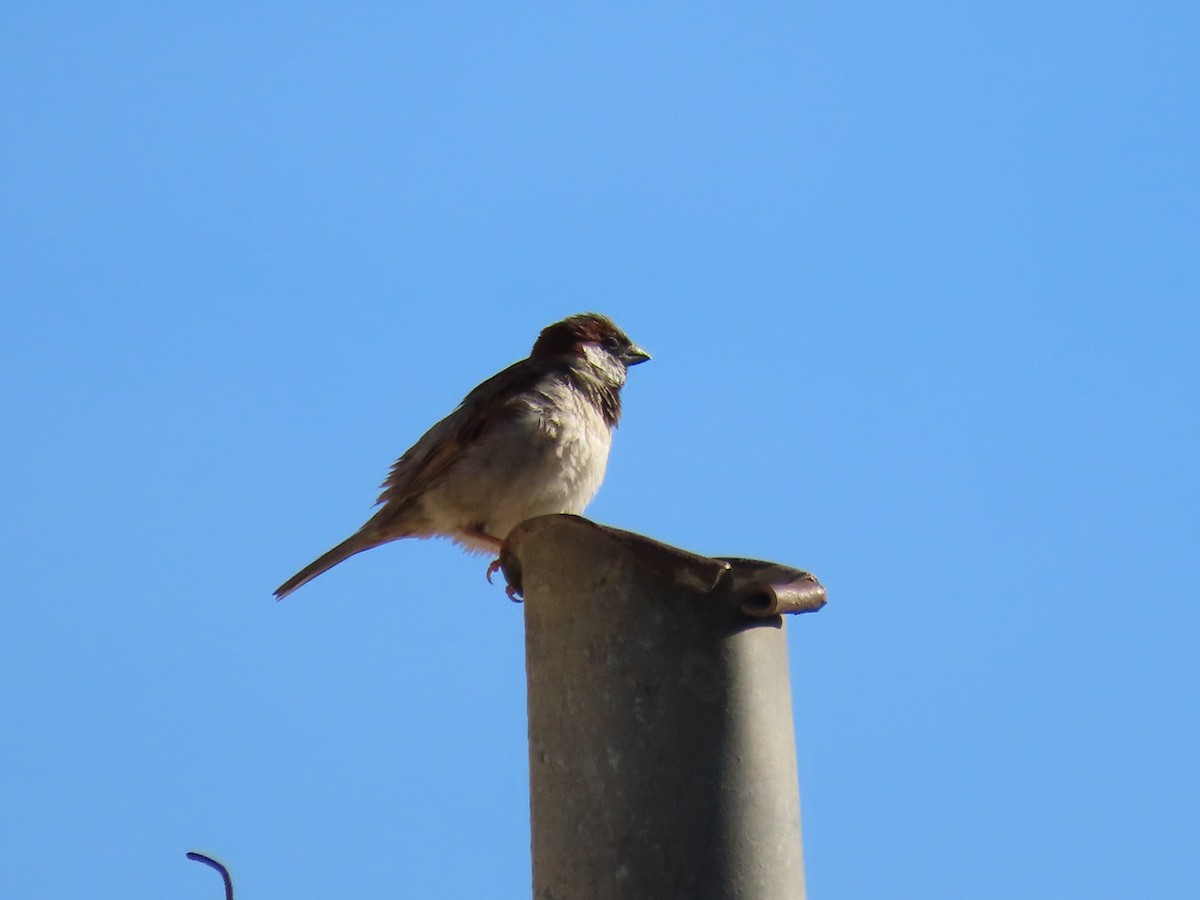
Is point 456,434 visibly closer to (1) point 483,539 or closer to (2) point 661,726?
(1) point 483,539

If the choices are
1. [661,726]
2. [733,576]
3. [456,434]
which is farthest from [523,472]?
[661,726]

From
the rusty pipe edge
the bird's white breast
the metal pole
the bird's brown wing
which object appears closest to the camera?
the metal pole

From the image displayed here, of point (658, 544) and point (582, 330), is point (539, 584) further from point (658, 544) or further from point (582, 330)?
point (582, 330)

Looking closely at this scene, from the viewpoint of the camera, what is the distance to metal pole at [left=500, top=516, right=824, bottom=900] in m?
2.64

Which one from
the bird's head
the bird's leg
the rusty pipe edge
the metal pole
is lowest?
the metal pole

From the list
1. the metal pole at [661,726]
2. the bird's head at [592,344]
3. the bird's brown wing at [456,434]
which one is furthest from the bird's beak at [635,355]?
the metal pole at [661,726]

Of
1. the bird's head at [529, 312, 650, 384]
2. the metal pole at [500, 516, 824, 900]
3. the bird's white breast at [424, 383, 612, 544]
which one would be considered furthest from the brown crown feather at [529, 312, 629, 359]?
the metal pole at [500, 516, 824, 900]

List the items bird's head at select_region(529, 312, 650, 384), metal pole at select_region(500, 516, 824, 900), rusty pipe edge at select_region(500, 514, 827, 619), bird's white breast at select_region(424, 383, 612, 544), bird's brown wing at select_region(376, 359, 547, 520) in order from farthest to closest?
1. bird's head at select_region(529, 312, 650, 384)
2. bird's brown wing at select_region(376, 359, 547, 520)
3. bird's white breast at select_region(424, 383, 612, 544)
4. rusty pipe edge at select_region(500, 514, 827, 619)
5. metal pole at select_region(500, 516, 824, 900)

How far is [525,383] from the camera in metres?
4.79

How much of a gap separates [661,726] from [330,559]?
7.78 ft

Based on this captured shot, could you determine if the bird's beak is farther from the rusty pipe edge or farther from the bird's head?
the rusty pipe edge

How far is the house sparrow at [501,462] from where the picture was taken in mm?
4598

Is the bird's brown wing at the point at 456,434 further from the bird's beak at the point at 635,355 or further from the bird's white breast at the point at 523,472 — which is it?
the bird's beak at the point at 635,355

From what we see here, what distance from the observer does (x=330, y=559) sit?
487 cm
